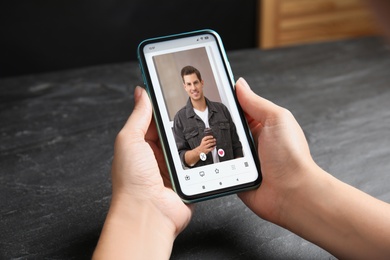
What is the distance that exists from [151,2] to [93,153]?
0.94 metres

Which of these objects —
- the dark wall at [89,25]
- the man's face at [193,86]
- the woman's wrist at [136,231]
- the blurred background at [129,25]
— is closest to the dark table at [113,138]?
A: the woman's wrist at [136,231]

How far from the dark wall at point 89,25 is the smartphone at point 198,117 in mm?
953

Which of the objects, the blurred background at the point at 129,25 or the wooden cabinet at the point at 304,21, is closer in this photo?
the blurred background at the point at 129,25

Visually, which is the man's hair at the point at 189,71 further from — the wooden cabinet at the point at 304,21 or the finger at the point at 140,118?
the wooden cabinet at the point at 304,21

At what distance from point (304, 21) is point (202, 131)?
4.26 ft

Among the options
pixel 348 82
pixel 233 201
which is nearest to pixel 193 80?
pixel 233 201

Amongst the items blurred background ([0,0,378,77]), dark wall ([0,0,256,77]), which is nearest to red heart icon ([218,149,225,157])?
blurred background ([0,0,378,77])

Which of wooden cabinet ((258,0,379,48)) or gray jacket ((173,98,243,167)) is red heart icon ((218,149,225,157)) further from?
wooden cabinet ((258,0,379,48))

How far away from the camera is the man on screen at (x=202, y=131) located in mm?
723

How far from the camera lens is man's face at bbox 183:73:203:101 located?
29.6 inches

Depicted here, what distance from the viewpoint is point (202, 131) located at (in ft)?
2.41

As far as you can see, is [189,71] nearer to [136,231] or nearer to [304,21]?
[136,231]

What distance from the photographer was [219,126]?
741 millimetres

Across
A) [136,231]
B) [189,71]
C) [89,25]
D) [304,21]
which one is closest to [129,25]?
[89,25]
